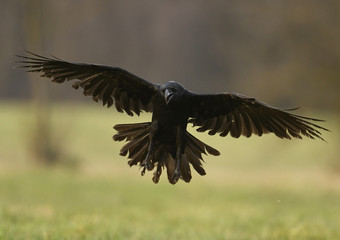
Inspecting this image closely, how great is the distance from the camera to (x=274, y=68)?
19.2 m

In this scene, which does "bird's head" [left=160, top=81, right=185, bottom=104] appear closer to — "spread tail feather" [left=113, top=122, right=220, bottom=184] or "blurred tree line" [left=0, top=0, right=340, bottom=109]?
"spread tail feather" [left=113, top=122, right=220, bottom=184]

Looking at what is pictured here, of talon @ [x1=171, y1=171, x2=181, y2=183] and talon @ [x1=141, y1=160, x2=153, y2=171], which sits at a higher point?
talon @ [x1=141, y1=160, x2=153, y2=171]

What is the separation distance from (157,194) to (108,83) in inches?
337

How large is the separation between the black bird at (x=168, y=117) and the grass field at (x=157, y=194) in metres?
0.93

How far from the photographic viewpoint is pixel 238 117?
5.93 meters

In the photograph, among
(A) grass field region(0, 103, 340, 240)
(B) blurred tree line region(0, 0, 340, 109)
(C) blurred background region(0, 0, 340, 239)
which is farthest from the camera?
(B) blurred tree line region(0, 0, 340, 109)

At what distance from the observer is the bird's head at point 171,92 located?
Answer: 5164 mm

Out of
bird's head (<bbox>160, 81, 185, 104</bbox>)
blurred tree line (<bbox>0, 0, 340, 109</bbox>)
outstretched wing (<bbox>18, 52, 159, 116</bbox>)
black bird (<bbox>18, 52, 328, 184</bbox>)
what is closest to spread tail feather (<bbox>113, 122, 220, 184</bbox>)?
black bird (<bbox>18, 52, 328, 184</bbox>)

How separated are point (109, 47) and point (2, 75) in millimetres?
5030

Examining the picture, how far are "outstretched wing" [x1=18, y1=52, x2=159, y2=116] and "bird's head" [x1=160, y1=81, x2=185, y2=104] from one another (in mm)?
271

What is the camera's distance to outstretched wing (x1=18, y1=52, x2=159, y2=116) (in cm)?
552

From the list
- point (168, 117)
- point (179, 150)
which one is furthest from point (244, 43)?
point (168, 117)

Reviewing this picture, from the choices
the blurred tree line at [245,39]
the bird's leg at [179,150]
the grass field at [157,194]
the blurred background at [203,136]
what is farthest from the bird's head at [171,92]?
the blurred tree line at [245,39]

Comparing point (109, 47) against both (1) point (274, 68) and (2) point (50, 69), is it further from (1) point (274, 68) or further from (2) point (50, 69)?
(2) point (50, 69)
